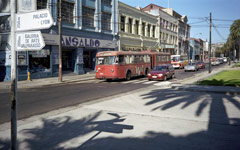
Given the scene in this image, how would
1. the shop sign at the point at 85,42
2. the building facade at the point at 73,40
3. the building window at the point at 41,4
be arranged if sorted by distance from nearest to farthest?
the building facade at the point at 73,40, the building window at the point at 41,4, the shop sign at the point at 85,42

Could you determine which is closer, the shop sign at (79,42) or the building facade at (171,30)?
the shop sign at (79,42)

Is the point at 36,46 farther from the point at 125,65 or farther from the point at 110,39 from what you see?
the point at 110,39

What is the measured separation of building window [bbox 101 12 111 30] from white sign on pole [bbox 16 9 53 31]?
27668 mm

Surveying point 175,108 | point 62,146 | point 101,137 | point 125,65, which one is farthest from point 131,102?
point 125,65

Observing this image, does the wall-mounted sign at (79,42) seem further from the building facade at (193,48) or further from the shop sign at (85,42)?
the building facade at (193,48)

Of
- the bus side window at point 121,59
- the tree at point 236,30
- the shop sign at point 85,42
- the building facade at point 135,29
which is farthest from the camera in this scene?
the tree at point 236,30

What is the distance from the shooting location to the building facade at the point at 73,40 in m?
20.7

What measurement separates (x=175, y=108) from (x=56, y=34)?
17914mm

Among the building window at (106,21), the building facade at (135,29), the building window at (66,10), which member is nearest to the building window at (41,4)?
the building window at (66,10)

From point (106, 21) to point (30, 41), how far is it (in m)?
27.8

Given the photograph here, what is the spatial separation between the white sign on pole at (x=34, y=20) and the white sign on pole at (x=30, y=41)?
10cm

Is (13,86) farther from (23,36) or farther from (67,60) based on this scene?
(67,60)

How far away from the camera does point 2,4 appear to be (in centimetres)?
385

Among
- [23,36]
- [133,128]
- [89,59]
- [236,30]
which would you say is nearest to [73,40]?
[89,59]
